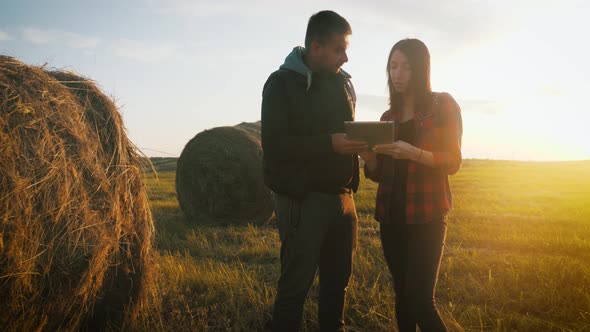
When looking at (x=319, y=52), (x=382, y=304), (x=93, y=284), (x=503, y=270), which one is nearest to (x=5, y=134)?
(x=93, y=284)

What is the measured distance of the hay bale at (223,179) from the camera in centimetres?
917

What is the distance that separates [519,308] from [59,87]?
460cm

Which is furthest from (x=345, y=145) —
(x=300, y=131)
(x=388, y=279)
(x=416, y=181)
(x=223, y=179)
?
(x=223, y=179)

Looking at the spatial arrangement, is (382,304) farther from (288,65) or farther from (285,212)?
(288,65)

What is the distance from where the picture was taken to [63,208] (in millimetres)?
3229

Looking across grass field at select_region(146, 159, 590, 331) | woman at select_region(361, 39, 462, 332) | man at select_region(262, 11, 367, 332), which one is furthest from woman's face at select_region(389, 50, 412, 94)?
grass field at select_region(146, 159, 590, 331)

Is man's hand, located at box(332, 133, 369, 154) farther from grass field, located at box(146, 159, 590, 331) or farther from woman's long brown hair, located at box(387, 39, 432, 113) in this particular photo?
grass field, located at box(146, 159, 590, 331)

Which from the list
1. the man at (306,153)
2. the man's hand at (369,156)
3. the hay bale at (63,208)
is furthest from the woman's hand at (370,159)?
the hay bale at (63,208)

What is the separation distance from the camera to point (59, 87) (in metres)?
3.68

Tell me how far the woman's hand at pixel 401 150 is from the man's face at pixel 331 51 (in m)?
0.70

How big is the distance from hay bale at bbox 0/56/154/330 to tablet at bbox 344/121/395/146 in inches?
77.0

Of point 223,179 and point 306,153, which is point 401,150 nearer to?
point 306,153

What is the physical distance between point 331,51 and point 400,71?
0.50 meters

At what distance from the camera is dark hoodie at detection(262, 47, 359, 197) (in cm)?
312
